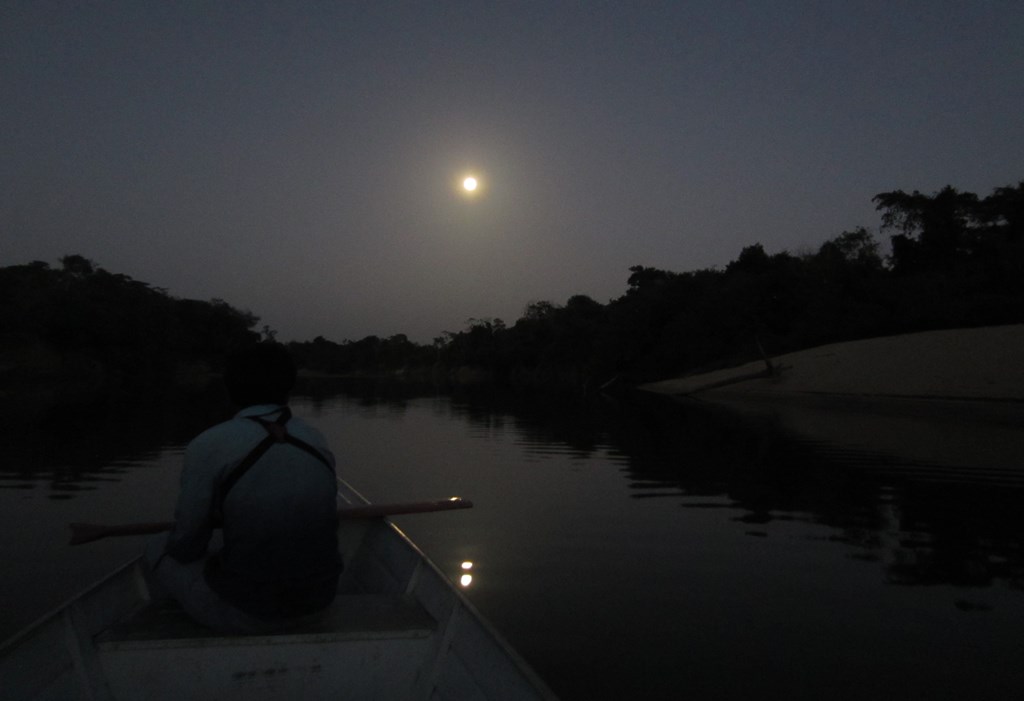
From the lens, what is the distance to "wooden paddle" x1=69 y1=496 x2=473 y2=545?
4.44 meters

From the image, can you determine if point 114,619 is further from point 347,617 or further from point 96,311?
point 96,311

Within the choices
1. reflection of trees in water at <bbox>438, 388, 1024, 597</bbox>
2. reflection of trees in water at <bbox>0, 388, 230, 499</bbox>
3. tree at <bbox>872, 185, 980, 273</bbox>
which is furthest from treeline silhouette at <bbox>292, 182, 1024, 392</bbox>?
reflection of trees in water at <bbox>0, 388, 230, 499</bbox>

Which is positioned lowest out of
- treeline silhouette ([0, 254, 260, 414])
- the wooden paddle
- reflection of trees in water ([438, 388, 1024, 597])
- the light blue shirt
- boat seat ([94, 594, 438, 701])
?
reflection of trees in water ([438, 388, 1024, 597])

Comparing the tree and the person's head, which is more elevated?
the tree

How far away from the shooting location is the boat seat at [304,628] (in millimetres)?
3189

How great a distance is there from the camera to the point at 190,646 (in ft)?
10.3

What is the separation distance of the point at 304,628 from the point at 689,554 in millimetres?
4456

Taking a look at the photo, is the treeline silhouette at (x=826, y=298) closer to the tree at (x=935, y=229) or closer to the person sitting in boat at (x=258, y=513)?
the tree at (x=935, y=229)

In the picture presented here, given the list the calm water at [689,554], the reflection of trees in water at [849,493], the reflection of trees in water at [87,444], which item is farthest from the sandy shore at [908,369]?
the reflection of trees in water at [87,444]

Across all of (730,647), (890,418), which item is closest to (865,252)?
(890,418)

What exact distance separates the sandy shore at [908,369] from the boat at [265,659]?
23.7 metres

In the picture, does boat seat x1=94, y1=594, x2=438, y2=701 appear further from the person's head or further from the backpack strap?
the person's head

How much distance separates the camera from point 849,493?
33.0ft

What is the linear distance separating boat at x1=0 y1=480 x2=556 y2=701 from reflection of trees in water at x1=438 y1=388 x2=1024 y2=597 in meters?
4.10
